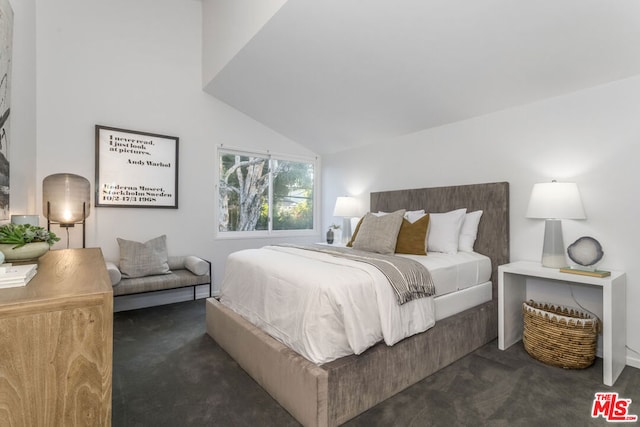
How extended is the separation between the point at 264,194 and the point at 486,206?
298 centimetres

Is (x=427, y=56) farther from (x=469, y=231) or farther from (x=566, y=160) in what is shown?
(x=469, y=231)

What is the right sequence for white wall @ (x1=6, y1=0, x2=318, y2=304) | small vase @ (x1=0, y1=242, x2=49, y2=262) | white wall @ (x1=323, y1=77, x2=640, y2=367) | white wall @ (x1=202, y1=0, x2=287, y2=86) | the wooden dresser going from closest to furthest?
the wooden dresser < small vase @ (x1=0, y1=242, x2=49, y2=262) < white wall @ (x1=323, y1=77, x2=640, y2=367) < white wall @ (x1=202, y1=0, x2=287, y2=86) < white wall @ (x1=6, y1=0, x2=318, y2=304)

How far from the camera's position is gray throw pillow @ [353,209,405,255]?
110 inches

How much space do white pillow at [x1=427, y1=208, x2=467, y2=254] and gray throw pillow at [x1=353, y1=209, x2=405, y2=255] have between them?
0.37 m

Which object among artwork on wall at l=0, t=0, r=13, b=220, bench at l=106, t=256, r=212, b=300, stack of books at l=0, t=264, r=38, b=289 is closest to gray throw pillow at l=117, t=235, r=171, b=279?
bench at l=106, t=256, r=212, b=300

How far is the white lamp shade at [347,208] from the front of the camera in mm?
4309

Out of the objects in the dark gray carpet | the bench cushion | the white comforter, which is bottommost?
the dark gray carpet

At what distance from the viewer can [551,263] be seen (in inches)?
95.8

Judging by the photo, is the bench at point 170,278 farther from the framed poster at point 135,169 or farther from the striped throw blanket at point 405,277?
the striped throw blanket at point 405,277

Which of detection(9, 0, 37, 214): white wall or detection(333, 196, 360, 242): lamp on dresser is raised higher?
detection(9, 0, 37, 214): white wall

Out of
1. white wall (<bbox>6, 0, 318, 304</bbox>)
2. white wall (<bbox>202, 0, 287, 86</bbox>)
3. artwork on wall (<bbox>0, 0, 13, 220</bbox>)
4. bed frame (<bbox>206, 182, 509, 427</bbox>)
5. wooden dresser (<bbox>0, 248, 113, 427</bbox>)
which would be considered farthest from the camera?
white wall (<bbox>6, 0, 318, 304</bbox>)

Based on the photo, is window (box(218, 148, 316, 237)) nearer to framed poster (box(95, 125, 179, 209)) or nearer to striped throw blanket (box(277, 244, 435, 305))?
framed poster (box(95, 125, 179, 209))

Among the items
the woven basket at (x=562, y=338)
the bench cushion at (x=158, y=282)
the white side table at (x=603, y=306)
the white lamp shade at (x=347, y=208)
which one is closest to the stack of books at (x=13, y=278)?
the bench cushion at (x=158, y=282)

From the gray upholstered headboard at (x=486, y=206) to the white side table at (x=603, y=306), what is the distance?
8.2 inches
